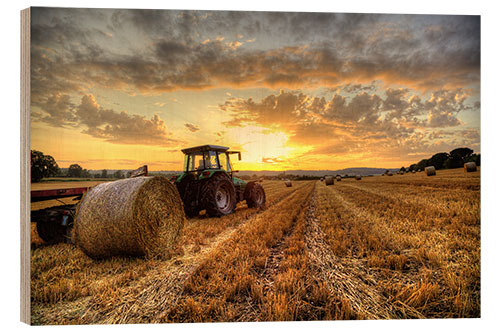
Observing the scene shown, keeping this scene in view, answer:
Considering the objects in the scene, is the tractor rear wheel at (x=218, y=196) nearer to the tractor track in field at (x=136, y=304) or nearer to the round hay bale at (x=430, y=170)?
the tractor track in field at (x=136, y=304)

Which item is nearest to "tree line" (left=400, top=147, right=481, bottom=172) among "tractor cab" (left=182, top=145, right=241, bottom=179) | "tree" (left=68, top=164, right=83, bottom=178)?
"tractor cab" (left=182, top=145, right=241, bottom=179)

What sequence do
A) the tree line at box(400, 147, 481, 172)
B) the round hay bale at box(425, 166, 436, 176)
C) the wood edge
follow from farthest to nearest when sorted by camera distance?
the round hay bale at box(425, 166, 436, 176) → the tree line at box(400, 147, 481, 172) → the wood edge

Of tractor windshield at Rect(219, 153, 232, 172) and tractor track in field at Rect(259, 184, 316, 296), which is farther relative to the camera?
tractor windshield at Rect(219, 153, 232, 172)

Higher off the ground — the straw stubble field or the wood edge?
the wood edge

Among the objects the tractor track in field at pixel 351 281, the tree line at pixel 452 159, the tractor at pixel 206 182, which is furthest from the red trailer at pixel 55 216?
the tree line at pixel 452 159

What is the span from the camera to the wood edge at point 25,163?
2590 millimetres

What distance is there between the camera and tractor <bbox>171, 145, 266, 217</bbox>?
5348 millimetres

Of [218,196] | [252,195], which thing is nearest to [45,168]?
[218,196]

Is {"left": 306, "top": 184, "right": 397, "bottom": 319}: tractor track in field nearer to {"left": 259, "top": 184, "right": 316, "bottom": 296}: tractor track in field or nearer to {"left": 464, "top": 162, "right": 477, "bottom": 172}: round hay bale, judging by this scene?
{"left": 259, "top": 184, "right": 316, "bottom": 296}: tractor track in field

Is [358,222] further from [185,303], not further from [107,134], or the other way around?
[107,134]

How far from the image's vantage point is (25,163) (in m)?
2.77

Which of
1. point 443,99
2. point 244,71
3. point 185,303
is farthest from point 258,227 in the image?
point 443,99

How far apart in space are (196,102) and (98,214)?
200 centimetres

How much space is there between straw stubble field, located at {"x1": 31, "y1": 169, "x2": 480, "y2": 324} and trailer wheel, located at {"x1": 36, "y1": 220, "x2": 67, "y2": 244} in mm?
149
